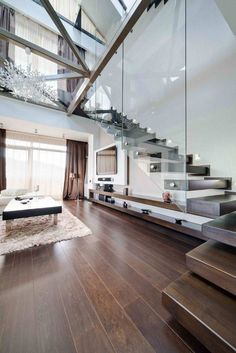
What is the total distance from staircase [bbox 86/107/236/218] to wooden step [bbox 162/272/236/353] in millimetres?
657

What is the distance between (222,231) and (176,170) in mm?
1020

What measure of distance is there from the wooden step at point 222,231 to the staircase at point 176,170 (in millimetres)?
259

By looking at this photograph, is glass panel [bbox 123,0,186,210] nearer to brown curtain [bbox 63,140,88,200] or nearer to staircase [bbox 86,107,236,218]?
staircase [bbox 86,107,236,218]

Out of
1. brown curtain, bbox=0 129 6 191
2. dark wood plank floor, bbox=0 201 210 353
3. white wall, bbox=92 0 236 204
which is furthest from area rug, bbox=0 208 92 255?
brown curtain, bbox=0 129 6 191

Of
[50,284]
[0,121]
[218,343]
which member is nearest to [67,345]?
[50,284]

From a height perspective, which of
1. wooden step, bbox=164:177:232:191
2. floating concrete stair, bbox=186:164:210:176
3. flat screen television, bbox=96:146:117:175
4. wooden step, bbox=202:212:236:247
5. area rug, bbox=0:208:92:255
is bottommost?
area rug, bbox=0:208:92:255

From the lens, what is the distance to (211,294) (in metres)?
0.89

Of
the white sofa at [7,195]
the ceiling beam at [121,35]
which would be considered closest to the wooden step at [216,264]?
the ceiling beam at [121,35]

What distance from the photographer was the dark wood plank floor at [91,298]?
810 millimetres

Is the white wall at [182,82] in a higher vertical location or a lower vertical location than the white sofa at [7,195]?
higher

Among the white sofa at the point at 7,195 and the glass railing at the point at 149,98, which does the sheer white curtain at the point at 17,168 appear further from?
the glass railing at the point at 149,98

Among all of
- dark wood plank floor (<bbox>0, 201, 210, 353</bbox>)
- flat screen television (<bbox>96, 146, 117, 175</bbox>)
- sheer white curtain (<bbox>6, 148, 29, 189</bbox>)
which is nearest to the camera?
dark wood plank floor (<bbox>0, 201, 210, 353</bbox>)

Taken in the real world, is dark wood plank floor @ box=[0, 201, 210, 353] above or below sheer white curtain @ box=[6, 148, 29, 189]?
below

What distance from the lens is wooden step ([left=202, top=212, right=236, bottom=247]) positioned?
95cm
